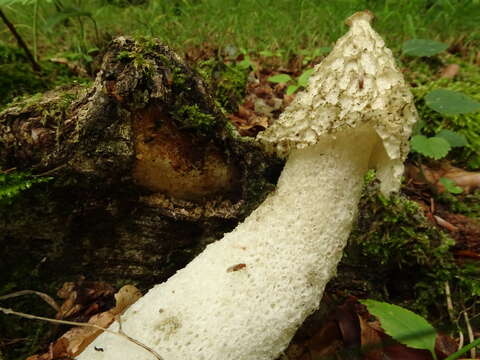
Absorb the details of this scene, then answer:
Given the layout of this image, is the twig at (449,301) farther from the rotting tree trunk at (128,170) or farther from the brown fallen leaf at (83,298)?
the brown fallen leaf at (83,298)

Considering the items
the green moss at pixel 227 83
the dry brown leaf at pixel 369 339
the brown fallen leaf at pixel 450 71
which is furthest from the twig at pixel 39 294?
the brown fallen leaf at pixel 450 71

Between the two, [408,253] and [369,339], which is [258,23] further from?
[369,339]

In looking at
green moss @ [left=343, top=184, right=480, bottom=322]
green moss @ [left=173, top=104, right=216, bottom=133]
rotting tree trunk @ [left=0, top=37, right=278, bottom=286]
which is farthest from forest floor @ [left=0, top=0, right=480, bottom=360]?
green moss @ [left=173, top=104, right=216, bottom=133]

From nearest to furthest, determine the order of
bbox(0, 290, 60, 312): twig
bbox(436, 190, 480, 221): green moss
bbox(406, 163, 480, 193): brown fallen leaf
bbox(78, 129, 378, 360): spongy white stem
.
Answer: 1. bbox(78, 129, 378, 360): spongy white stem
2. bbox(0, 290, 60, 312): twig
3. bbox(436, 190, 480, 221): green moss
4. bbox(406, 163, 480, 193): brown fallen leaf

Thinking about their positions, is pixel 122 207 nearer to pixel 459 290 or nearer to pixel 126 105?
pixel 126 105

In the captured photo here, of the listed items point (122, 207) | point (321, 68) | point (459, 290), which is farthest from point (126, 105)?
point (459, 290)

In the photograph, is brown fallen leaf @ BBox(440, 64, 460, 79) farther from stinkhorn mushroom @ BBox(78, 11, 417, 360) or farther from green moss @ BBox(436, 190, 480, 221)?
stinkhorn mushroom @ BBox(78, 11, 417, 360)
